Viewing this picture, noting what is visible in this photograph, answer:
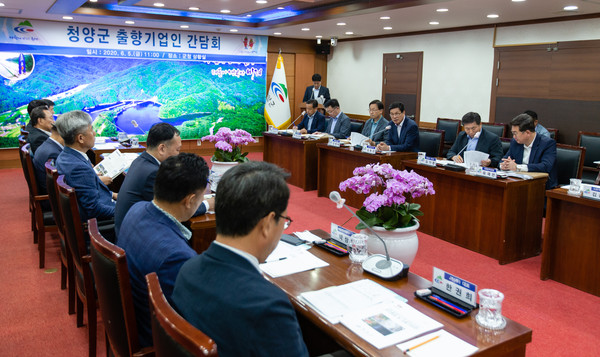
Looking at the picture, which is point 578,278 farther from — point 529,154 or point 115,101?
point 115,101

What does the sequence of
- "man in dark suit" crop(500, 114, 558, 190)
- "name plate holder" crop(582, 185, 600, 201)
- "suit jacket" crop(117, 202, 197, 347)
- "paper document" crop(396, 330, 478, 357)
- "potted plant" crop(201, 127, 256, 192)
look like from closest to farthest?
"paper document" crop(396, 330, 478, 357) → "suit jacket" crop(117, 202, 197, 347) → "name plate holder" crop(582, 185, 600, 201) → "man in dark suit" crop(500, 114, 558, 190) → "potted plant" crop(201, 127, 256, 192)

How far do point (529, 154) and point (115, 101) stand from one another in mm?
6937

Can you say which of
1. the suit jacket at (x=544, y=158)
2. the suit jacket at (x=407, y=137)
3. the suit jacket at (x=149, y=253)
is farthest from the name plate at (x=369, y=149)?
the suit jacket at (x=149, y=253)

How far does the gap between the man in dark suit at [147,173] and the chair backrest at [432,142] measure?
3.33 metres

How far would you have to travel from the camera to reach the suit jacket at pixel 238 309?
1.07 m

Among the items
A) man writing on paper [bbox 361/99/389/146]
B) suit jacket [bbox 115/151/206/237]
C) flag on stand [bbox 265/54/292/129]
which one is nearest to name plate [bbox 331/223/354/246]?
suit jacket [bbox 115/151/206/237]

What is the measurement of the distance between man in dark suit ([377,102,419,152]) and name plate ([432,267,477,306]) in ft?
11.5

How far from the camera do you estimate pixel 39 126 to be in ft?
15.7

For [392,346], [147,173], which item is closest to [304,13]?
[147,173]

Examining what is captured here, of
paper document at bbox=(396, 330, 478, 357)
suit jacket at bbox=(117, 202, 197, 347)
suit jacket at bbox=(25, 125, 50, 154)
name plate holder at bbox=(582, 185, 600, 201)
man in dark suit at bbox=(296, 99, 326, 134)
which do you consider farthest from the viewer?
man in dark suit at bbox=(296, 99, 326, 134)

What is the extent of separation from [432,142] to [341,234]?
3564mm

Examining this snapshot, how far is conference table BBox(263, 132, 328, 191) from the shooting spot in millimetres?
6141

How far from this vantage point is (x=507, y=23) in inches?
268

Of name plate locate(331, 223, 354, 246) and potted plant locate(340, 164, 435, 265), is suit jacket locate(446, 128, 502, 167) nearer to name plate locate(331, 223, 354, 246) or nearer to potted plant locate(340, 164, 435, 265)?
potted plant locate(340, 164, 435, 265)
